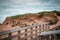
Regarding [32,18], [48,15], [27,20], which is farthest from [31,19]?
[48,15]

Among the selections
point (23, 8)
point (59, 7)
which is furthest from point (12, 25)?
point (59, 7)

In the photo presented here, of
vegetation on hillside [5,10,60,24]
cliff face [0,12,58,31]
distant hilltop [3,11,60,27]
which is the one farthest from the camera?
vegetation on hillside [5,10,60,24]

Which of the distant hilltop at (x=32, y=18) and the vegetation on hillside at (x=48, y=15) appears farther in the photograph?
the vegetation on hillside at (x=48, y=15)

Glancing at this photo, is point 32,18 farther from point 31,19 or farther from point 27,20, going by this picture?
point 27,20

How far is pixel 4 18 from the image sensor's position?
3695 mm

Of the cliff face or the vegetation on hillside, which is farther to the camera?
the vegetation on hillside

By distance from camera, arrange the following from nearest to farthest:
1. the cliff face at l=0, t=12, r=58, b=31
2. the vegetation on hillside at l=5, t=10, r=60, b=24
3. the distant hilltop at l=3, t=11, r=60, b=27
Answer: the cliff face at l=0, t=12, r=58, b=31
the distant hilltop at l=3, t=11, r=60, b=27
the vegetation on hillside at l=5, t=10, r=60, b=24

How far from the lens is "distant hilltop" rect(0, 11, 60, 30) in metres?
3.86

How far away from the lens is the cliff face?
3825 millimetres

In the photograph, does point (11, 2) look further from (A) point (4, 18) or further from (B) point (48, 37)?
(B) point (48, 37)

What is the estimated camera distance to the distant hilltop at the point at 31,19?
3.86 metres

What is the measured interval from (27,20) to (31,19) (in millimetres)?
215

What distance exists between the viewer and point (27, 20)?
4207mm

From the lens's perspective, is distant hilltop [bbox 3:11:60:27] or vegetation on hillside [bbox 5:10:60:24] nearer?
distant hilltop [bbox 3:11:60:27]
